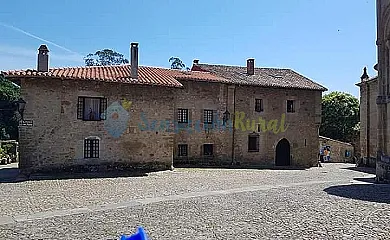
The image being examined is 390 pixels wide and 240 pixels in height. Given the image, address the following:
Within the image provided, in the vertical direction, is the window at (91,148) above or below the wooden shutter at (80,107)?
below

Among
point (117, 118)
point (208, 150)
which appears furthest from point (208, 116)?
point (117, 118)

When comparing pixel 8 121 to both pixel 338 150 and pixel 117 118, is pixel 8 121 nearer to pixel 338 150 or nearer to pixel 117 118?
pixel 117 118

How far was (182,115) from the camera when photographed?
82.4 feet

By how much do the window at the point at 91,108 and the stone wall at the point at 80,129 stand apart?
0.24 meters

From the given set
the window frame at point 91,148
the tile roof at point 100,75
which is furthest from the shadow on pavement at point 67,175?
the tile roof at point 100,75

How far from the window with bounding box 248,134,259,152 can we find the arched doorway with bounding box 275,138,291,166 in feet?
6.49

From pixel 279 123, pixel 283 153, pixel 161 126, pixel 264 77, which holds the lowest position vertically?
pixel 283 153

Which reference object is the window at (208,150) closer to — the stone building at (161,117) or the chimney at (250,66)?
the stone building at (161,117)

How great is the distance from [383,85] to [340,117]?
30.6m

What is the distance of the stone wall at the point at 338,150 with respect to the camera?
121 feet

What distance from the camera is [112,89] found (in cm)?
1967

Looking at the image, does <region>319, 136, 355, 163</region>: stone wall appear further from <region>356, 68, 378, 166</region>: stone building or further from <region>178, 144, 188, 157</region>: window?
<region>178, 144, 188, 157</region>: window

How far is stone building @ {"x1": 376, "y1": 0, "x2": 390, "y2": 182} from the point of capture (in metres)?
16.6

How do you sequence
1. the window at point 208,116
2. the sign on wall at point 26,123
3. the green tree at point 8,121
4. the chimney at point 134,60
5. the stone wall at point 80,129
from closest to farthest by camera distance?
1. the sign on wall at point 26,123
2. the stone wall at point 80,129
3. the chimney at point 134,60
4. the window at point 208,116
5. the green tree at point 8,121
